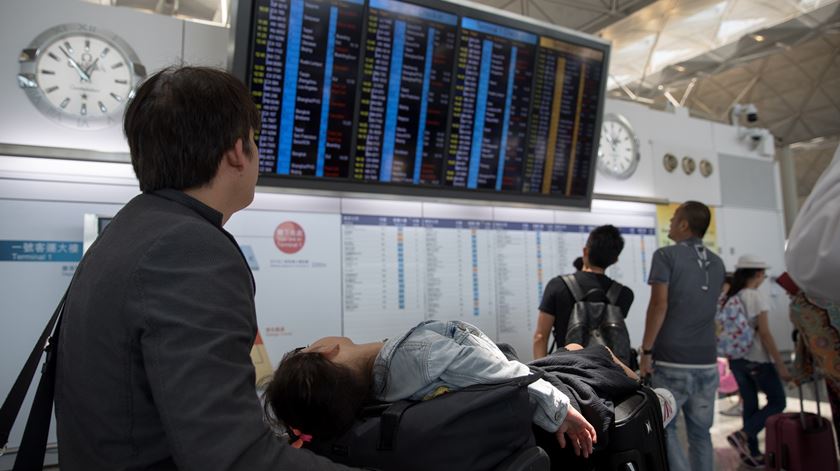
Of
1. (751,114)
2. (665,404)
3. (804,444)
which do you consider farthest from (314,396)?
(751,114)

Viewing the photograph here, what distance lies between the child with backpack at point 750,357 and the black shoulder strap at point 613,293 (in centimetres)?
203

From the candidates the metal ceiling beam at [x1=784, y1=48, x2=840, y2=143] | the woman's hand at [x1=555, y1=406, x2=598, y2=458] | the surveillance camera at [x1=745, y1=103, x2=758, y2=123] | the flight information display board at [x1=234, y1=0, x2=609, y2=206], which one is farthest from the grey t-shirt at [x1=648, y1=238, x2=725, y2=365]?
the metal ceiling beam at [x1=784, y1=48, x2=840, y2=143]

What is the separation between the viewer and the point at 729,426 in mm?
5184

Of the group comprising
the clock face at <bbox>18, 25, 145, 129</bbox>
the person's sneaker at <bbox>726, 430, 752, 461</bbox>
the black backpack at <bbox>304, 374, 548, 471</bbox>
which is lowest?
the person's sneaker at <bbox>726, 430, 752, 461</bbox>

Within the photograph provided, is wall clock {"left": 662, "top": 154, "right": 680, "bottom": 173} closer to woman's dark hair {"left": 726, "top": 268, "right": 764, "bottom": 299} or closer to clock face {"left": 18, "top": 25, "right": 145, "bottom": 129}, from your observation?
woman's dark hair {"left": 726, "top": 268, "right": 764, "bottom": 299}

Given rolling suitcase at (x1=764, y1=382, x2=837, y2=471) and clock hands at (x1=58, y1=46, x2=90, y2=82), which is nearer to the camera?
clock hands at (x1=58, y1=46, x2=90, y2=82)

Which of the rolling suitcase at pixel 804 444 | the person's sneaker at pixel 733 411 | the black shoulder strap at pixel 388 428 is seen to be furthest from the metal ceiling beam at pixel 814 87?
the black shoulder strap at pixel 388 428

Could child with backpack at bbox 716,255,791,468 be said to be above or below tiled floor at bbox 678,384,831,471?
above

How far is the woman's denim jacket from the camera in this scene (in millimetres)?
1403

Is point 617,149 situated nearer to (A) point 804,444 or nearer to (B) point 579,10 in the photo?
(A) point 804,444

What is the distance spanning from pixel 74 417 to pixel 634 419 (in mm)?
1579

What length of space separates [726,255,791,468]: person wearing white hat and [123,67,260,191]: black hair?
14.9 feet

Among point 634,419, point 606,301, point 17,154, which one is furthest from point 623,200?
point 17,154

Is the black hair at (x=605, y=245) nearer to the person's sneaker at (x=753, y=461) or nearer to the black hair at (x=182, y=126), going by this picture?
the person's sneaker at (x=753, y=461)
